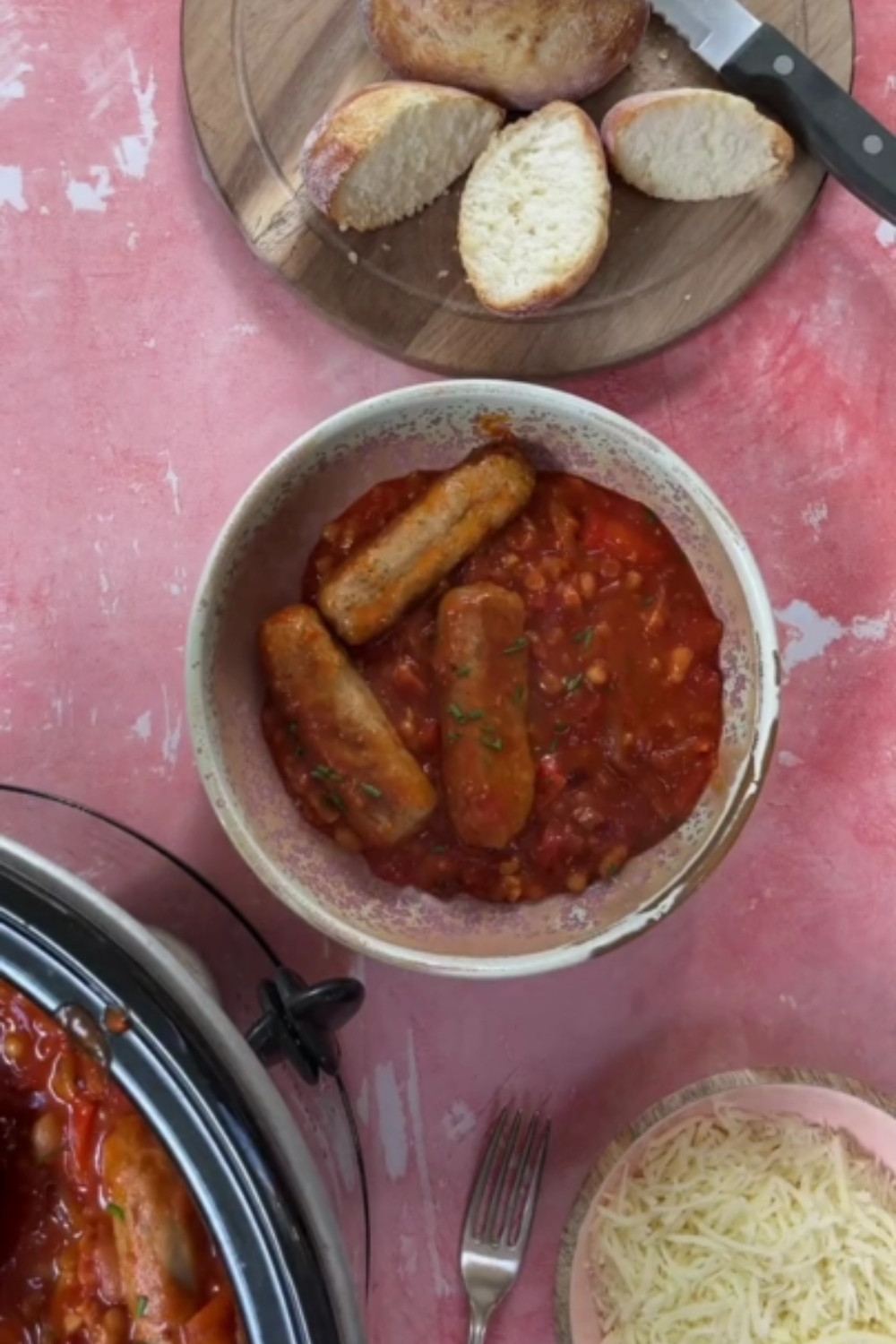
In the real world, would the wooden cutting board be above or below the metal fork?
above

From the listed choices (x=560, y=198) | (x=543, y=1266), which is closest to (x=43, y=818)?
(x=543, y=1266)

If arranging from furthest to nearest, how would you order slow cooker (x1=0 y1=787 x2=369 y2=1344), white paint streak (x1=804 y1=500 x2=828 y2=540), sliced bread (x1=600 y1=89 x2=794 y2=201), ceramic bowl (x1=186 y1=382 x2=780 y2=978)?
white paint streak (x1=804 y1=500 x2=828 y2=540) → sliced bread (x1=600 y1=89 x2=794 y2=201) → ceramic bowl (x1=186 y1=382 x2=780 y2=978) → slow cooker (x1=0 y1=787 x2=369 y2=1344)

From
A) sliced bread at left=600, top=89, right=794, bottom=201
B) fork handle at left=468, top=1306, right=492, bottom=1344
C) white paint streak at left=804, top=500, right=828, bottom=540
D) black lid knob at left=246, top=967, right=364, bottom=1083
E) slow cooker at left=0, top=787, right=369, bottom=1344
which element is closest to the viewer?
slow cooker at left=0, top=787, right=369, bottom=1344

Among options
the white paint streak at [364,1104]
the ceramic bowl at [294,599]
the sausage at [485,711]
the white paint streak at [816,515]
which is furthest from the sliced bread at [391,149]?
the white paint streak at [364,1104]

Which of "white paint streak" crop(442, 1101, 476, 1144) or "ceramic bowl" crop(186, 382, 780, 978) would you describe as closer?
"ceramic bowl" crop(186, 382, 780, 978)

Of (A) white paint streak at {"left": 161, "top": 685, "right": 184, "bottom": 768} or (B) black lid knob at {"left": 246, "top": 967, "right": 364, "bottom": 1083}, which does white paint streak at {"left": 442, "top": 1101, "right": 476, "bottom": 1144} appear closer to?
(B) black lid knob at {"left": 246, "top": 967, "right": 364, "bottom": 1083}

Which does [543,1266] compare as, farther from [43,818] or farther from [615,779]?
[43,818]

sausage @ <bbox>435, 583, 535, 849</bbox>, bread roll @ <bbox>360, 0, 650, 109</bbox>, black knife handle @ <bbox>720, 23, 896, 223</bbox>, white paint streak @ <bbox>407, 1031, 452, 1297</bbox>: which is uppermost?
black knife handle @ <bbox>720, 23, 896, 223</bbox>

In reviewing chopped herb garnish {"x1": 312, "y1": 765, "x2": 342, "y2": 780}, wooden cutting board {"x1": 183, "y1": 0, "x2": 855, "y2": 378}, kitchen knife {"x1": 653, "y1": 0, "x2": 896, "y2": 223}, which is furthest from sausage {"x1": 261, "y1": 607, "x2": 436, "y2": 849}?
kitchen knife {"x1": 653, "y1": 0, "x2": 896, "y2": 223}
